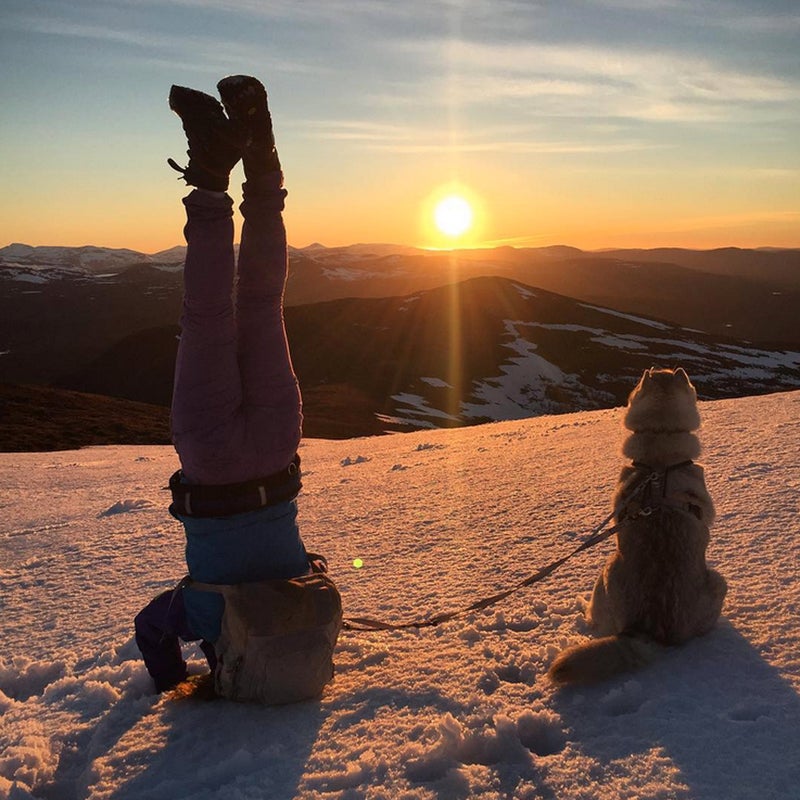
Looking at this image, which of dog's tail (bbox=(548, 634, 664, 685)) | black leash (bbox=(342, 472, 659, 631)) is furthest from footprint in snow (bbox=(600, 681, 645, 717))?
black leash (bbox=(342, 472, 659, 631))

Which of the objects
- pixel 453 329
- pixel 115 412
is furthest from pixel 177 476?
pixel 453 329

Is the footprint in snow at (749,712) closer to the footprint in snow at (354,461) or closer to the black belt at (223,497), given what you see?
the black belt at (223,497)

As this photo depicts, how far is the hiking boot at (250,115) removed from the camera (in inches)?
105

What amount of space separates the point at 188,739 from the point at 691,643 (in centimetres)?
245

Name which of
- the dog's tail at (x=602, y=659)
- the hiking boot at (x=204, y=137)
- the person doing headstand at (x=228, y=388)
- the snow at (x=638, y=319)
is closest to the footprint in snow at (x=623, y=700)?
the dog's tail at (x=602, y=659)

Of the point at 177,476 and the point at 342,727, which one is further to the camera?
the point at 177,476

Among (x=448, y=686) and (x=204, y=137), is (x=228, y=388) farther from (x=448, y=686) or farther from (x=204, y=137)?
(x=448, y=686)

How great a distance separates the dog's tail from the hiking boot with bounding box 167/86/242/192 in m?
2.68

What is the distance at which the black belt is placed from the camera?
2986 mm

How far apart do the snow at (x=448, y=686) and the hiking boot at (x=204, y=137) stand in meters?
2.44

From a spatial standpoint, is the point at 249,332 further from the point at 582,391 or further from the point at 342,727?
the point at 582,391

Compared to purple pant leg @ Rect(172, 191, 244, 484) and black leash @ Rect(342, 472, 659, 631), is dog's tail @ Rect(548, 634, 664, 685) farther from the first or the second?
purple pant leg @ Rect(172, 191, 244, 484)

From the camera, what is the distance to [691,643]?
3160 millimetres

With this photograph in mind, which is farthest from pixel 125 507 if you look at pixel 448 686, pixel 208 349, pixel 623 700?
pixel 623 700
